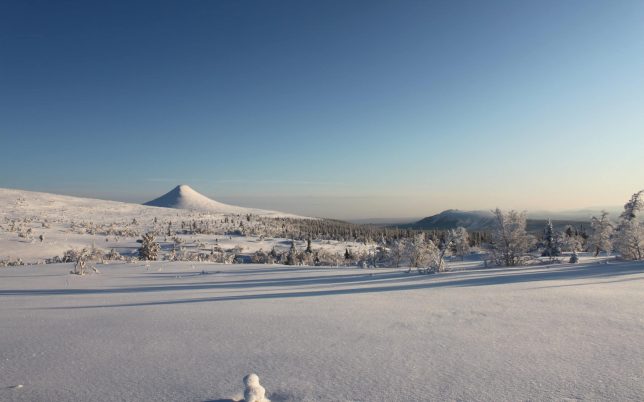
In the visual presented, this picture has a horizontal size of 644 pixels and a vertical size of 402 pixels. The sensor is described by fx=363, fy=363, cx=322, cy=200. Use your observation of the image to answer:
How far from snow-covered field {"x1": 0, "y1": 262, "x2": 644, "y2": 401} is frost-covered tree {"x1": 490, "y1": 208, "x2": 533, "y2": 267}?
6967mm

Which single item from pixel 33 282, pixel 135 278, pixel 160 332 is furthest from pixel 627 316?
pixel 33 282

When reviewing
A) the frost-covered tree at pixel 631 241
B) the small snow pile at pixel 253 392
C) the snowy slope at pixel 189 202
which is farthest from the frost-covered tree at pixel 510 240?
the snowy slope at pixel 189 202

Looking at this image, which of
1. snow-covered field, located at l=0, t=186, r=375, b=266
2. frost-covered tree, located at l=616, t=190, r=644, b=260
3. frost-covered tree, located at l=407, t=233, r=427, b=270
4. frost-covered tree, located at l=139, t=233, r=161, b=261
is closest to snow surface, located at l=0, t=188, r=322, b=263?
snow-covered field, located at l=0, t=186, r=375, b=266

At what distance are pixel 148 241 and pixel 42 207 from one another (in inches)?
1357

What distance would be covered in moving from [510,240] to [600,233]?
1507 centimetres

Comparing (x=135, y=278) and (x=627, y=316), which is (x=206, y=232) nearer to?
(x=135, y=278)

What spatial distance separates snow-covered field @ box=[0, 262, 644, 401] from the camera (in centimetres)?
243

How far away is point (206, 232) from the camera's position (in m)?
41.1

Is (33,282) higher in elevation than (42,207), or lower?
lower

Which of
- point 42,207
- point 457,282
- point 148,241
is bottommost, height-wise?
point 457,282

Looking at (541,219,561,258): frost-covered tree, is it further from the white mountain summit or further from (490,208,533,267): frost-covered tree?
the white mountain summit

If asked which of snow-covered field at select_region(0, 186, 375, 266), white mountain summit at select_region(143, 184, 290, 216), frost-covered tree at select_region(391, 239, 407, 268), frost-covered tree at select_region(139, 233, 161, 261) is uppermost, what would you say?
white mountain summit at select_region(143, 184, 290, 216)

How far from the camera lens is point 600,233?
77.5ft

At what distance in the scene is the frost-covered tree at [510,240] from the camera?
1334 centimetres
